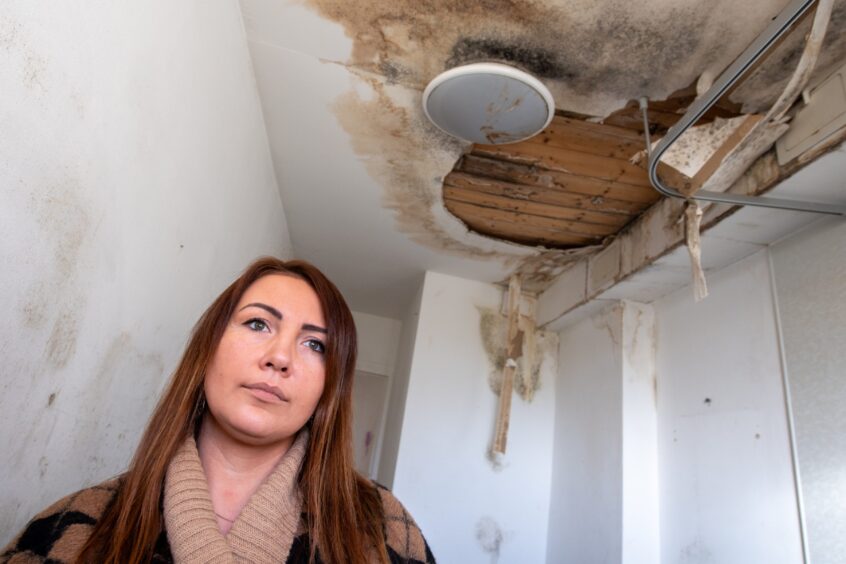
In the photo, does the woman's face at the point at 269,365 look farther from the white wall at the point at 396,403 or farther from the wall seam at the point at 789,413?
the white wall at the point at 396,403

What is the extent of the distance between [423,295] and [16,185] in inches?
96.5

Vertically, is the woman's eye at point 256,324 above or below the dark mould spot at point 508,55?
below

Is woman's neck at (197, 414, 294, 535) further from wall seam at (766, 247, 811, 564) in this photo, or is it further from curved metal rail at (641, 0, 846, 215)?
wall seam at (766, 247, 811, 564)

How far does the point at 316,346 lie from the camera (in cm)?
87

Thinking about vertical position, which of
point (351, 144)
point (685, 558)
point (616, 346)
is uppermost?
point (351, 144)

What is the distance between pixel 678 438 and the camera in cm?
219

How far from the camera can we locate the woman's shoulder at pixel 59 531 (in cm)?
67

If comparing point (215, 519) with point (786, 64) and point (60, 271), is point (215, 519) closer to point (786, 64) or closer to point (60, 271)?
point (60, 271)

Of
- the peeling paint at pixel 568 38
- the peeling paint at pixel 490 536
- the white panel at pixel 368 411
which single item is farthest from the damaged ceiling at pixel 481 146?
the white panel at pixel 368 411

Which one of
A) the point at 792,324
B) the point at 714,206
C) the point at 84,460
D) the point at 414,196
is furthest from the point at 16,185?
the point at 792,324

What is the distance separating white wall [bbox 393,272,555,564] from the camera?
2711mm

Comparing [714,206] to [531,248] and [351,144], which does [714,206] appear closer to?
[531,248]

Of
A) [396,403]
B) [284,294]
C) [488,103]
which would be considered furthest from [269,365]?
[396,403]

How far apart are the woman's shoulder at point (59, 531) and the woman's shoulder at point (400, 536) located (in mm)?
429
